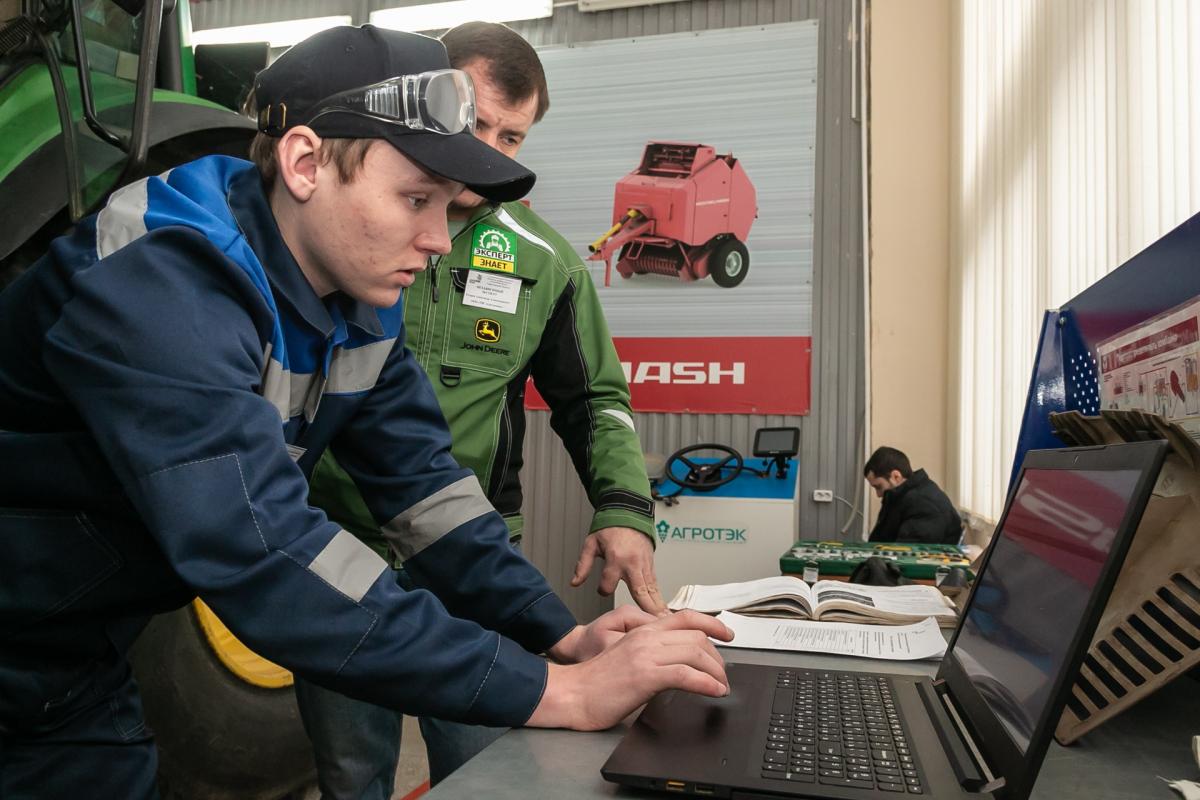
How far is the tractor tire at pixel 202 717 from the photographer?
6.24ft

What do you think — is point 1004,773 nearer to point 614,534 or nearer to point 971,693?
point 971,693

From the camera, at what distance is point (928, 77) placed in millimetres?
4762

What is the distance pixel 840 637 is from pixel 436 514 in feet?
1.87

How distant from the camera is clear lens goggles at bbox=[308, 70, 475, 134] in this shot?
A: 2.91ft

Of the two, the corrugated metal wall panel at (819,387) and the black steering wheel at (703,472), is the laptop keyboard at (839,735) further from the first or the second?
the corrugated metal wall panel at (819,387)

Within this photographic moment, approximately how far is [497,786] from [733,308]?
4247mm

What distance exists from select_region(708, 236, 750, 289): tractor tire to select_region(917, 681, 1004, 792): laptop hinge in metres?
3.96

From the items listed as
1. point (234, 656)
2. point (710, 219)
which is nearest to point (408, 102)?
point (234, 656)

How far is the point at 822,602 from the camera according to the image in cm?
135

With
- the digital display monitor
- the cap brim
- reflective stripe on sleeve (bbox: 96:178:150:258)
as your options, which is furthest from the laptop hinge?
the digital display monitor

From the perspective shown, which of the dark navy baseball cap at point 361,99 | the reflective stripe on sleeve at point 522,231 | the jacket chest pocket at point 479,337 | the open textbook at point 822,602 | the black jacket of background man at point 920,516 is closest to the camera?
the dark navy baseball cap at point 361,99

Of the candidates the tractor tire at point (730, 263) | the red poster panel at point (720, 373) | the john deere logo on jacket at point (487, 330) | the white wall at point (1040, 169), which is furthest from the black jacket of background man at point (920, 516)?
the john deere logo on jacket at point (487, 330)

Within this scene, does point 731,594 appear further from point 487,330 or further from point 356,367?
→ point 356,367

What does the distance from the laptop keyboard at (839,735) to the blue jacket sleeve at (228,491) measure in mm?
234
